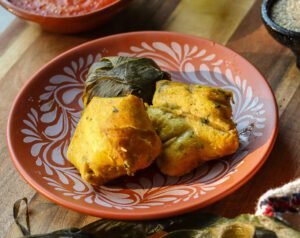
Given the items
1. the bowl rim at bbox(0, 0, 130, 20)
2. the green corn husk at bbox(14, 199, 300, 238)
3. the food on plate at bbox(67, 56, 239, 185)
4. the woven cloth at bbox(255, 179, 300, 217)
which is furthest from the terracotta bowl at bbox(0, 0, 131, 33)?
the woven cloth at bbox(255, 179, 300, 217)

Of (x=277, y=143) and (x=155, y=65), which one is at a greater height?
(x=155, y=65)

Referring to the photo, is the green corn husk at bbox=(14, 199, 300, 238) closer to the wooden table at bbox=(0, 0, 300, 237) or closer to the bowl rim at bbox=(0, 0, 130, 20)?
the wooden table at bbox=(0, 0, 300, 237)

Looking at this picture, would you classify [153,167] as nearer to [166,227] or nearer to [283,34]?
[166,227]

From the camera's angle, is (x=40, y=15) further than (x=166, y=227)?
Answer: Yes

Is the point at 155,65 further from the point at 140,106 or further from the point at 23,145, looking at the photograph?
the point at 23,145

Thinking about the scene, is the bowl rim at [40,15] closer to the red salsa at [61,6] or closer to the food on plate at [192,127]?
the red salsa at [61,6]

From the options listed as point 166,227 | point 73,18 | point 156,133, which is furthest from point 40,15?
point 166,227

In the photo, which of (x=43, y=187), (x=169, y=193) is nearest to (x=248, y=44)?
(x=169, y=193)
